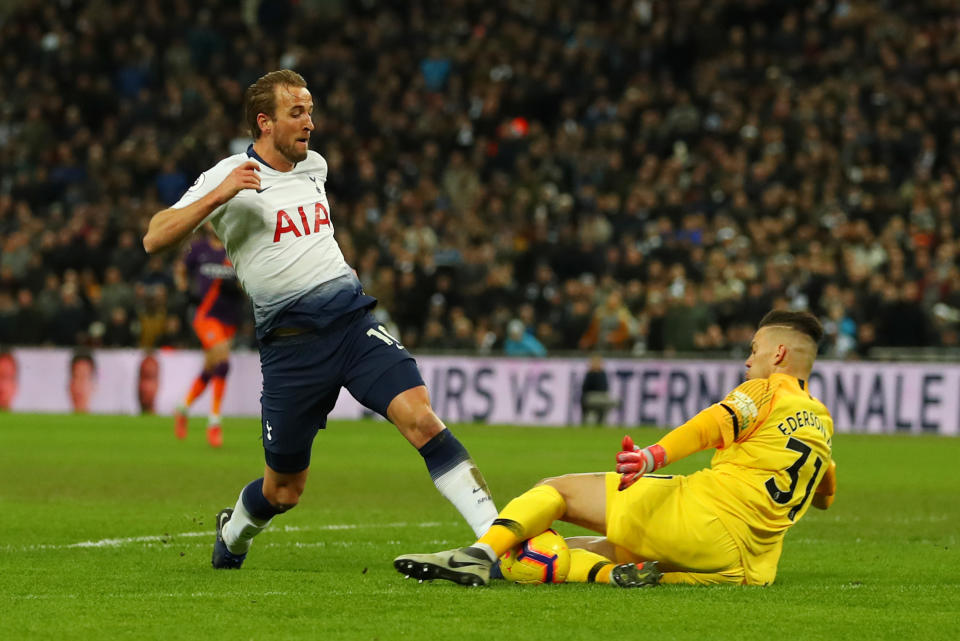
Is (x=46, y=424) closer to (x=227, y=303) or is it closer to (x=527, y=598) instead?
(x=227, y=303)

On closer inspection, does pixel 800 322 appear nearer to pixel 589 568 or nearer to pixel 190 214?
pixel 589 568

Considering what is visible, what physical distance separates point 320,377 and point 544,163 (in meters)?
21.4

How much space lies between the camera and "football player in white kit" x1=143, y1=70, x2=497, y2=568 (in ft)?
25.4

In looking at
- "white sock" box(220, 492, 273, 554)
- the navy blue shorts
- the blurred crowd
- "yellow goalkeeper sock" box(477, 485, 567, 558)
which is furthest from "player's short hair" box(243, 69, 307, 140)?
the blurred crowd

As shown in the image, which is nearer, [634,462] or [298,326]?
[634,462]

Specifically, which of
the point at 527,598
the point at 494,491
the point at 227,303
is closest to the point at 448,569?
the point at 527,598

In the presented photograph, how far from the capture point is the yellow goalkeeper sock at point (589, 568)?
25.0 ft

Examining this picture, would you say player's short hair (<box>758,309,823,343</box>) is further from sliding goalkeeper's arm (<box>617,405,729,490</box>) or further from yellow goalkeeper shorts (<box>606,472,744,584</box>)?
yellow goalkeeper shorts (<box>606,472,744,584</box>)

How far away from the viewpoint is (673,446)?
23.1ft

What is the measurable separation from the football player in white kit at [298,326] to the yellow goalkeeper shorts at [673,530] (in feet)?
2.06

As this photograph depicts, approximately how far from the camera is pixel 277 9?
3569 cm

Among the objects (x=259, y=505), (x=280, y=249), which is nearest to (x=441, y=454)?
(x=259, y=505)

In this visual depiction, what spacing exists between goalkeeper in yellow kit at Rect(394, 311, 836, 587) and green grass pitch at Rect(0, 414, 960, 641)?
0.19m

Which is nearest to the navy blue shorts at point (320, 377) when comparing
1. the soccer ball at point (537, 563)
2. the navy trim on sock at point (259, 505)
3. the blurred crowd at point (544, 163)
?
the navy trim on sock at point (259, 505)
